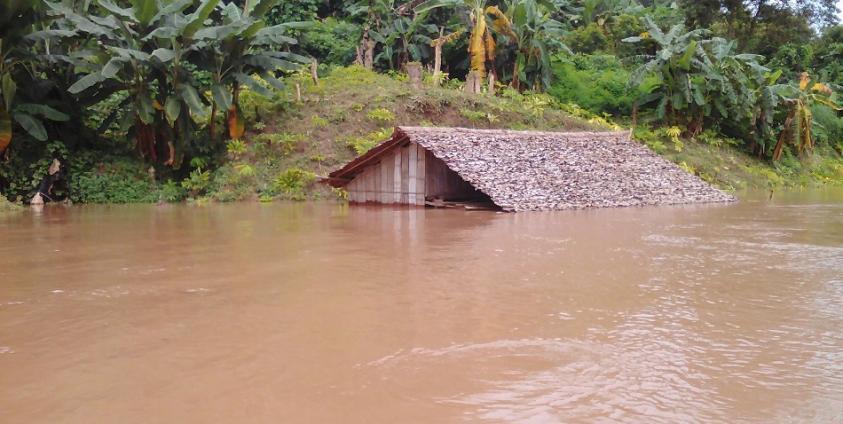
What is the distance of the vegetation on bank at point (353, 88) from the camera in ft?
48.8

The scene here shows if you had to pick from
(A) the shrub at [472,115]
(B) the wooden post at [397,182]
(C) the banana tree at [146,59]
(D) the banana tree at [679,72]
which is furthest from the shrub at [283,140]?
(D) the banana tree at [679,72]

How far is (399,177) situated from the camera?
45.9 ft

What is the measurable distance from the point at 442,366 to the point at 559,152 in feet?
37.0

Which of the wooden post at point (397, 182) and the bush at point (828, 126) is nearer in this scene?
the wooden post at point (397, 182)

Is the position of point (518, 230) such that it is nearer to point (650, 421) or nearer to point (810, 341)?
point (810, 341)

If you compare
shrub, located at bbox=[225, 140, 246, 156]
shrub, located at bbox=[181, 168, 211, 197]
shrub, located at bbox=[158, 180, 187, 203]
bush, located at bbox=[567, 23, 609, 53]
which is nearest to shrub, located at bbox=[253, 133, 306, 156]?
shrub, located at bbox=[225, 140, 246, 156]

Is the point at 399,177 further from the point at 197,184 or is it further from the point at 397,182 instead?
the point at 197,184

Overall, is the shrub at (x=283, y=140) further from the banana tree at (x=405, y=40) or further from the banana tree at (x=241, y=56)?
the banana tree at (x=405, y=40)

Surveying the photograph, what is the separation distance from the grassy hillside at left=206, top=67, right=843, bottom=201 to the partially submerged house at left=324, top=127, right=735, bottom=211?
242 centimetres

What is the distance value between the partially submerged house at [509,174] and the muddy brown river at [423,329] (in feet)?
12.2

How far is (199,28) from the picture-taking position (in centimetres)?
1444

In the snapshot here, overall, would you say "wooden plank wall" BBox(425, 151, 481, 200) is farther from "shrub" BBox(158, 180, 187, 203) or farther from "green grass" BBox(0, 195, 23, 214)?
"green grass" BBox(0, 195, 23, 214)

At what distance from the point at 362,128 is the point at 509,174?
554 cm

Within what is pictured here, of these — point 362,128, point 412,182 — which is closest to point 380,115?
point 362,128
